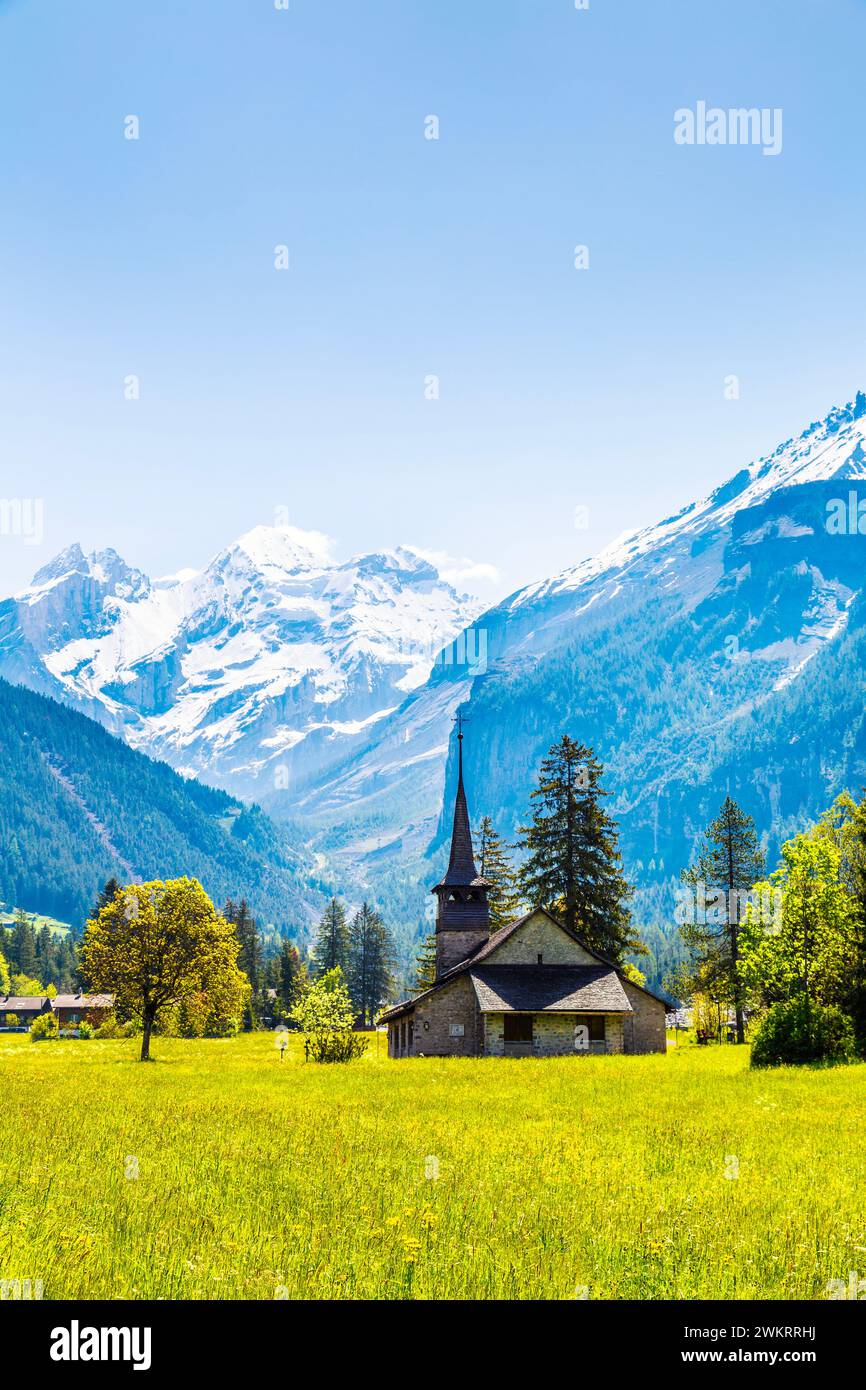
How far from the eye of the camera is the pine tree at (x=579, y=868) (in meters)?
60.8

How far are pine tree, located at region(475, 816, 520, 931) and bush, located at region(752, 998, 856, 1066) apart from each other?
29388 millimetres

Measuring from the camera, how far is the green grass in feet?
34.4

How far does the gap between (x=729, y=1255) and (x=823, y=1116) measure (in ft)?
43.4

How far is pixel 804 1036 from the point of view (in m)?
36.2

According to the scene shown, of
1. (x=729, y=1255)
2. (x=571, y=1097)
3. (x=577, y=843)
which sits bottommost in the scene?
(x=571, y=1097)

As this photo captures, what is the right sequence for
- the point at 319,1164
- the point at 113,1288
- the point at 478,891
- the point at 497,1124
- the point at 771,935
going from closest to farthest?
1. the point at 113,1288
2. the point at 319,1164
3. the point at 497,1124
4. the point at 771,935
5. the point at 478,891

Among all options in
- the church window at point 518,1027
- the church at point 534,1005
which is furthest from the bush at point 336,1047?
the church window at point 518,1027

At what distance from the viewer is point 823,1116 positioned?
23266mm

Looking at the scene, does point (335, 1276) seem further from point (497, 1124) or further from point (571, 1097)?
point (571, 1097)

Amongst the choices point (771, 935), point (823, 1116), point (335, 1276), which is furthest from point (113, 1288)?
point (771, 935)

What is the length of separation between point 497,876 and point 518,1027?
2514cm

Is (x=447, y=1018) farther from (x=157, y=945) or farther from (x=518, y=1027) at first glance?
(x=157, y=945)

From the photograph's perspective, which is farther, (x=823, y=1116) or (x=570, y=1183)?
(x=823, y=1116)

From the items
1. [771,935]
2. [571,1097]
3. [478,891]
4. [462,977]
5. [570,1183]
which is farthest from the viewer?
[478,891]
